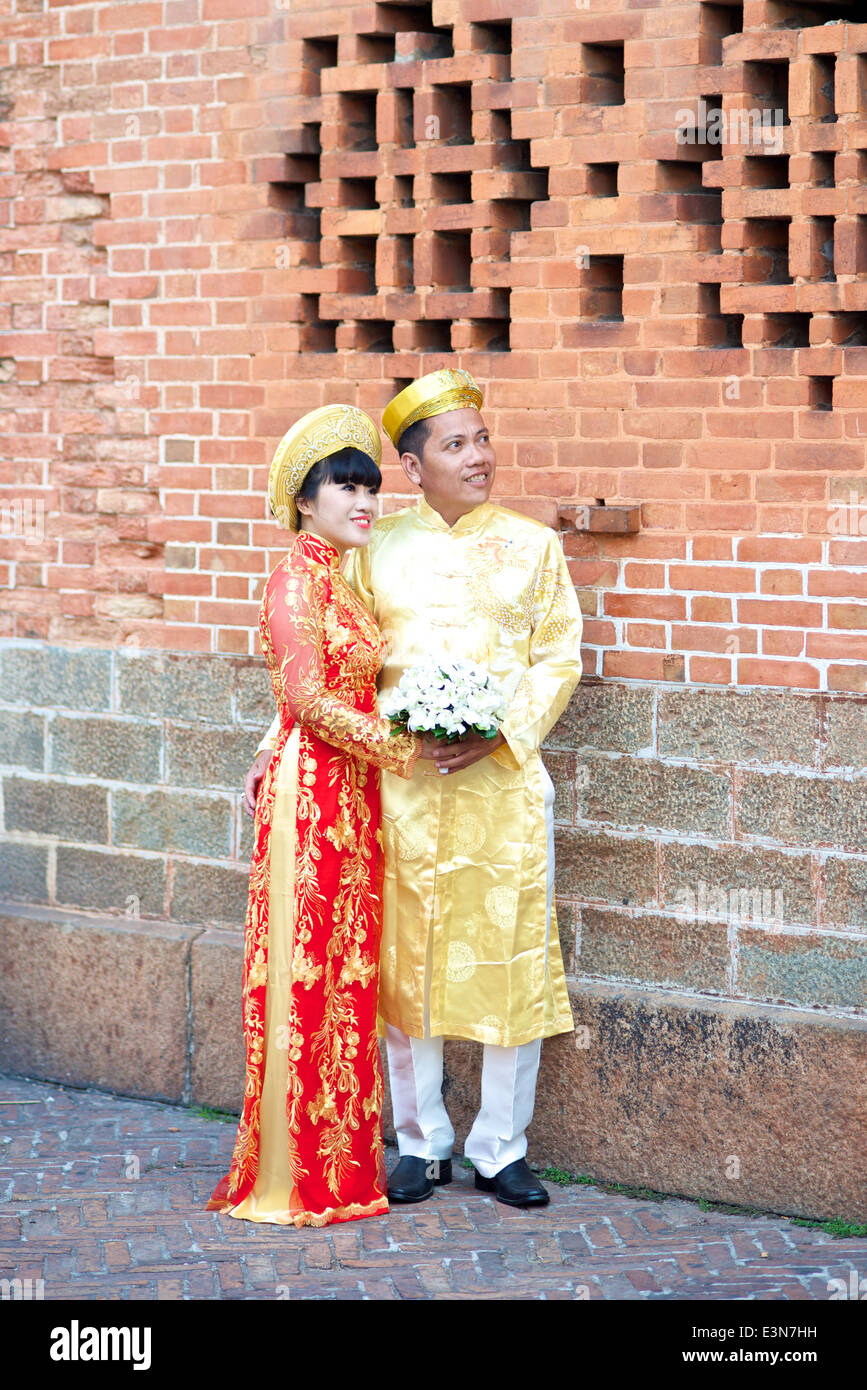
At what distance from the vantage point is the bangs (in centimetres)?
468

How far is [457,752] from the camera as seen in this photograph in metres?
4.63

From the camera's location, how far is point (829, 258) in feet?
15.4

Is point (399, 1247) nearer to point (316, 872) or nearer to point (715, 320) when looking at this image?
point (316, 872)

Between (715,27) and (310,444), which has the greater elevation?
(715,27)

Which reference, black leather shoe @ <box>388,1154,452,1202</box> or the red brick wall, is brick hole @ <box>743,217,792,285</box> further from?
black leather shoe @ <box>388,1154,452,1202</box>

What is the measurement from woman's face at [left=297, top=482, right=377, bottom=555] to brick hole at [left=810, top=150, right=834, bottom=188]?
1.44 metres

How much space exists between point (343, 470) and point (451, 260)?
105 cm

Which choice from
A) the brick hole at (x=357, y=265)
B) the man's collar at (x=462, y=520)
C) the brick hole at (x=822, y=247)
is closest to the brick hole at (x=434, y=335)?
the brick hole at (x=357, y=265)

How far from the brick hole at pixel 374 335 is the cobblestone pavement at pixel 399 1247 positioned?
8.35 ft

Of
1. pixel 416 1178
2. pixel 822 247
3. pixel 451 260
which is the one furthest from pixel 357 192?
pixel 416 1178

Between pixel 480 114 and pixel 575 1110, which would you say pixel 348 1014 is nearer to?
pixel 575 1110

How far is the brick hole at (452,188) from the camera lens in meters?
5.32

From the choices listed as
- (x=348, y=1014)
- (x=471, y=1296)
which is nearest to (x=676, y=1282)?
(x=471, y=1296)

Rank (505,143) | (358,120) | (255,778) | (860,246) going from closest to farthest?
(860,246)
(255,778)
(505,143)
(358,120)
